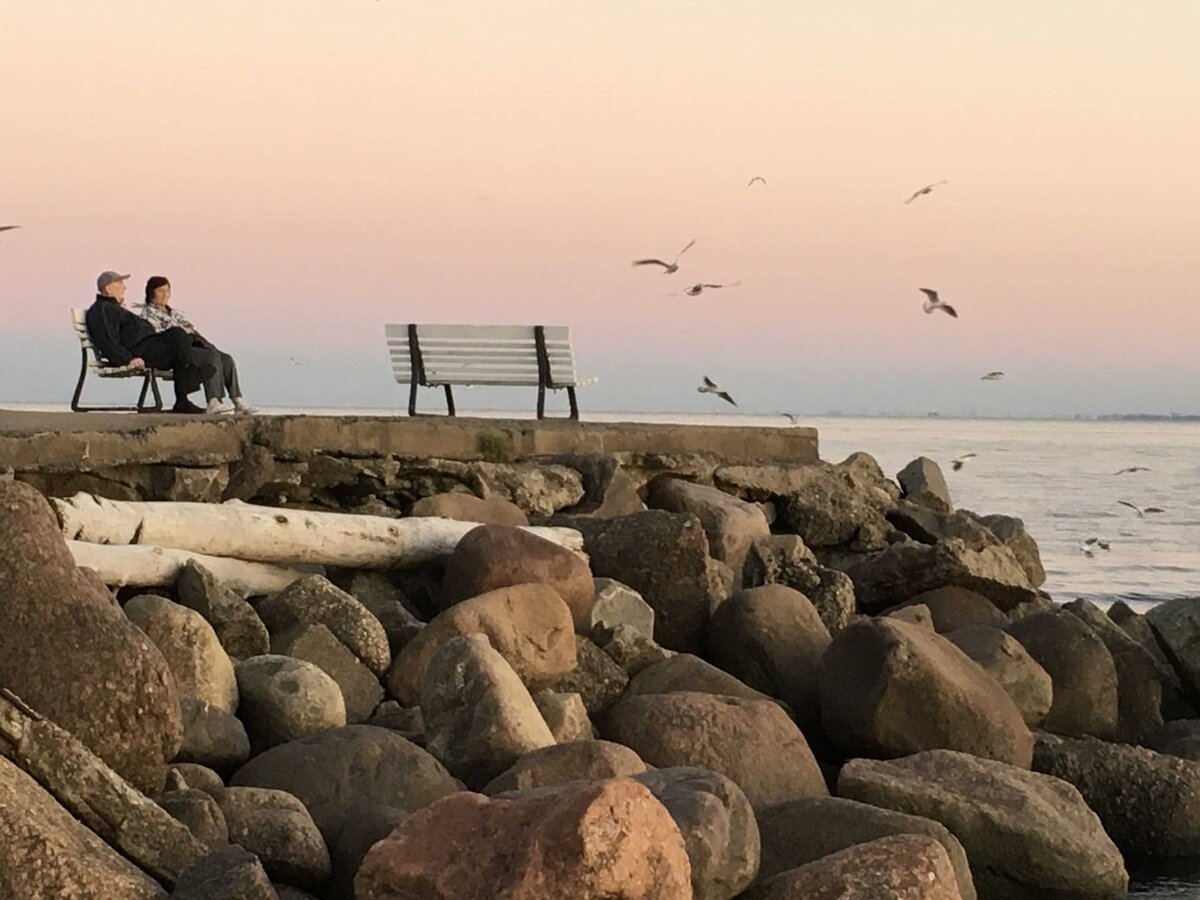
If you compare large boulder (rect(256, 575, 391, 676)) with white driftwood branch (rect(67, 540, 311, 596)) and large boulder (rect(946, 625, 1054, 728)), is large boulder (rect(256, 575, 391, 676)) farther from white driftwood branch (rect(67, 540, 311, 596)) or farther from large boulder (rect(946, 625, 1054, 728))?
large boulder (rect(946, 625, 1054, 728))

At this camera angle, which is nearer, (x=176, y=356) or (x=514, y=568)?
(x=514, y=568)

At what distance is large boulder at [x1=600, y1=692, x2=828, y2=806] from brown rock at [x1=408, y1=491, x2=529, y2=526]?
2.45 meters

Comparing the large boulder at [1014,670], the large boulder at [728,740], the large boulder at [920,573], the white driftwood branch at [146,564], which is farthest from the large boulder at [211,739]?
the large boulder at [920,573]

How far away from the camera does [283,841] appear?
4.85 metres

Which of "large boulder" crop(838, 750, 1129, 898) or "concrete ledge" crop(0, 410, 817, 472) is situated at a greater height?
"concrete ledge" crop(0, 410, 817, 472)

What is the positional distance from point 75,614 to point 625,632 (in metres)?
2.70

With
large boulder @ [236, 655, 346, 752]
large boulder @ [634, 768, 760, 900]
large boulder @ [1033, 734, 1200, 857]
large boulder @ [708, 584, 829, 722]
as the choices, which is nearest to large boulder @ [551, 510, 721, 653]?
large boulder @ [708, 584, 829, 722]

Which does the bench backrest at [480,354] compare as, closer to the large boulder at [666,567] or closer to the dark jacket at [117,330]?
the dark jacket at [117,330]

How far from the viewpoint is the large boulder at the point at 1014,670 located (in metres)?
7.78

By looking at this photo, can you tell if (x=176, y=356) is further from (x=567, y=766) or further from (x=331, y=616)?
(x=567, y=766)

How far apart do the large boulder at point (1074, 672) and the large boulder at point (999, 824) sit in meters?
1.92

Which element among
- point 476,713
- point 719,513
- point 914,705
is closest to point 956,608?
point 719,513

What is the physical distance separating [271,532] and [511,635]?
57.6 inches

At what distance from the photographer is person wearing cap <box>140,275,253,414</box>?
462 inches
